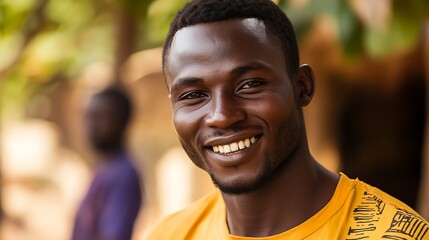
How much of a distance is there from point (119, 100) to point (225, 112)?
3.38m

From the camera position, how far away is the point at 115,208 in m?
5.04

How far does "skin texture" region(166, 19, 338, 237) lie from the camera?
2385 millimetres

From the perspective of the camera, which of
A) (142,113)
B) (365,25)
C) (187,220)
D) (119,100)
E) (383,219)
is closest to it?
(383,219)

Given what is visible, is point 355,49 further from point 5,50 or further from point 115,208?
point 5,50

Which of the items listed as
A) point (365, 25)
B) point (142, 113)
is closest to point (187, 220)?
point (365, 25)

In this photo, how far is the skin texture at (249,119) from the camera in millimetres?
2385

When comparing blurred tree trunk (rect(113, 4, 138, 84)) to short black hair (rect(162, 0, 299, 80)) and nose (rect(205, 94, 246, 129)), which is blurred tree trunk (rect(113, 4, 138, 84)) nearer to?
short black hair (rect(162, 0, 299, 80))

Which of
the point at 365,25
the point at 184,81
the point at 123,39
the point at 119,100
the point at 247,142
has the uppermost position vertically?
the point at 184,81

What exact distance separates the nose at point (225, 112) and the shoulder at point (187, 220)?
17.8 inches

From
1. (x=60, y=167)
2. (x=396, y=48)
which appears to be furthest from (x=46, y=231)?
(x=396, y=48)

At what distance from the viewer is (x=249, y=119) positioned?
238cm

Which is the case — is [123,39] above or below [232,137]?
below

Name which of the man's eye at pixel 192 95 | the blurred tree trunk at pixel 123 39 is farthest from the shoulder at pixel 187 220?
the blurred tree trunk at pixel 123 39

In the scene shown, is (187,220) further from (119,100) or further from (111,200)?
(119,100)
